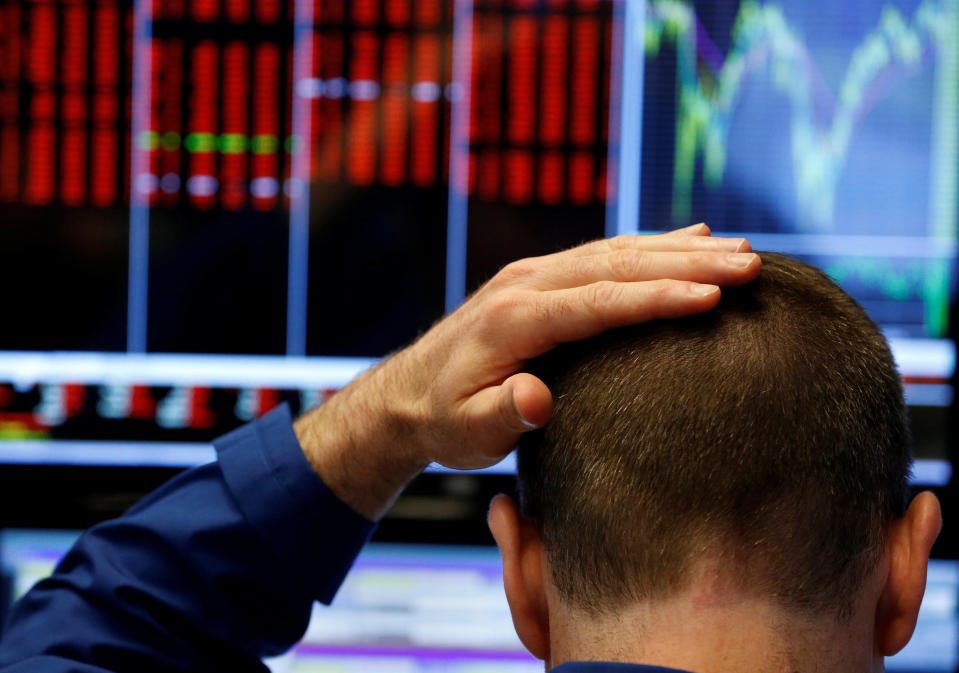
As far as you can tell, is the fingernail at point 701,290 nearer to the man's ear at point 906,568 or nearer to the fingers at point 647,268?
the fingers at point 647,268

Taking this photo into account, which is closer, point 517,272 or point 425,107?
point 517,272

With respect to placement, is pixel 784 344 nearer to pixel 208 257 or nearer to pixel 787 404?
pixel 787 404

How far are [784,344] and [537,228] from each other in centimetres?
73

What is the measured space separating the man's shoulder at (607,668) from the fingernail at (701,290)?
20cm

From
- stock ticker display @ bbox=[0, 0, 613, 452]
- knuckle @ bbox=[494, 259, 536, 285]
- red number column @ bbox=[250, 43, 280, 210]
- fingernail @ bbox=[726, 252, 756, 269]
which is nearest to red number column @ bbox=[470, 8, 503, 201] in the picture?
stock ticker display @ bbox=[0, 0, 613, 452]

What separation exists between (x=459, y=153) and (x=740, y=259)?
2.45 feet

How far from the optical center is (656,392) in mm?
570

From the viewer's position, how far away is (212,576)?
0.78 m

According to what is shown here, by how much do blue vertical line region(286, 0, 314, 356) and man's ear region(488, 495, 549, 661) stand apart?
2.23ft

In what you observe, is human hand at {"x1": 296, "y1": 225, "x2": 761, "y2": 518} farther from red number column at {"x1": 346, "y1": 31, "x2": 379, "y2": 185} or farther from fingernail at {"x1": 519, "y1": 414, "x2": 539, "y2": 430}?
red number column at {"x1": 346, "y1": 31, "x2": 379, "y2": 185}

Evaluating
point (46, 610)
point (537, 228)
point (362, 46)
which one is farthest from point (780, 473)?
point (362, 46)

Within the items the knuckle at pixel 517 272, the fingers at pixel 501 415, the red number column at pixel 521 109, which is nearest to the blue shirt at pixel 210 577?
the fingers at pixel 501 415

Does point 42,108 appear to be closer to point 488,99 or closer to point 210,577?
point 488,99

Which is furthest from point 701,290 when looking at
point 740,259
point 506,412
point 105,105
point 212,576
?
point 105,105
